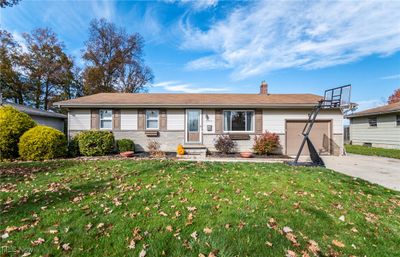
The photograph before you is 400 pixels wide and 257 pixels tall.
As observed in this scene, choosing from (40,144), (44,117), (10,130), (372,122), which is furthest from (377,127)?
(44,117)

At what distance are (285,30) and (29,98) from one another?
3130 centimetres

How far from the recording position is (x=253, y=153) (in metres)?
11.0

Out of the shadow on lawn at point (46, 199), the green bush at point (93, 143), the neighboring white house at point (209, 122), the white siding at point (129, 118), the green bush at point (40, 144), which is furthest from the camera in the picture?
the white siding at point (129, 118)

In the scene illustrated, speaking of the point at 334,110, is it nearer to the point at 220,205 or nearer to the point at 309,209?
the point at 309,209

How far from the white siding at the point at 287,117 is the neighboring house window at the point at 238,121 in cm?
87

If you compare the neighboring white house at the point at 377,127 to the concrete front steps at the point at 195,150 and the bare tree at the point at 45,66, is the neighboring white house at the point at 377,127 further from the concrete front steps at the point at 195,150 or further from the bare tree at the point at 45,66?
the bare tree at the point at 45,66

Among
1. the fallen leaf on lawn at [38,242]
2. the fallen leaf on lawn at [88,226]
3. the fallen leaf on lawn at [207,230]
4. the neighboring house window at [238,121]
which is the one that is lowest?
the fallen leaf on lawn at [207,230]

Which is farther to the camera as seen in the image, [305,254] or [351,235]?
[351,235]

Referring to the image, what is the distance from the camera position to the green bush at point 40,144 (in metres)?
8.40

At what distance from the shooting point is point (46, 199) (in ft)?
13.1

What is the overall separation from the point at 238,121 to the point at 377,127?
509 inches

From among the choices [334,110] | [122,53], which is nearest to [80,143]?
[334,110]

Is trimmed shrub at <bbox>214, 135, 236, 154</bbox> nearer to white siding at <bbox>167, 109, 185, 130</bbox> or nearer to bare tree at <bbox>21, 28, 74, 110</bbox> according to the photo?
white siding at <bbox>167, 109, 185, 130</bbox>

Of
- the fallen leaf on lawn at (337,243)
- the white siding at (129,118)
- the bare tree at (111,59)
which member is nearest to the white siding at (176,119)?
the white siding at (129,118)
